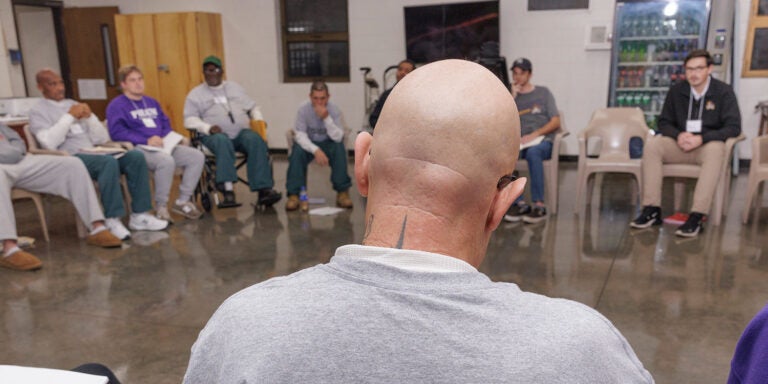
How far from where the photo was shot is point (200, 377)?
705 mm

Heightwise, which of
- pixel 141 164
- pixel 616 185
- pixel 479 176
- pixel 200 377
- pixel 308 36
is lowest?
pixel 616 185

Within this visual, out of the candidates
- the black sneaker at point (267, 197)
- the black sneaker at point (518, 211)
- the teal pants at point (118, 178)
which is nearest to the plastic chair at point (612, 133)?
the black sneaker at point (518, 211)

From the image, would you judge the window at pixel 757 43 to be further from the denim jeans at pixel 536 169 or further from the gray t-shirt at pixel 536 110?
the denim jeans at pixel 536 169

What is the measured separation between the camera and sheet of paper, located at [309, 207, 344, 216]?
187 inches

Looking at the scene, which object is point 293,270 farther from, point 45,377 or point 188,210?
point 45,377

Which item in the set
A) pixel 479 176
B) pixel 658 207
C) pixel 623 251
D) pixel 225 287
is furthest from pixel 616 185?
pixel 479 176

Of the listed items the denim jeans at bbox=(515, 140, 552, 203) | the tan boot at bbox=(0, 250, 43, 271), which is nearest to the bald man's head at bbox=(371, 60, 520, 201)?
the tan boot at bbox=(0, 250, 43, 271)

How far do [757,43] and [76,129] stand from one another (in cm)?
631

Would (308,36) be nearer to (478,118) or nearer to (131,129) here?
(131,129)

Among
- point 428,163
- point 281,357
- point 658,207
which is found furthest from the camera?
point 658,207

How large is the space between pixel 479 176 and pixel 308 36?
710 cm

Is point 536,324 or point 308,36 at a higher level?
point 308,36

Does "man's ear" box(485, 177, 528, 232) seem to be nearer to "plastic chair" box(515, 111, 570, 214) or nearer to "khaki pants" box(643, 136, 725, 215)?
"khaki pants" box(643, 136, 725, 215)

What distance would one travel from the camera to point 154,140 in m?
4.51
